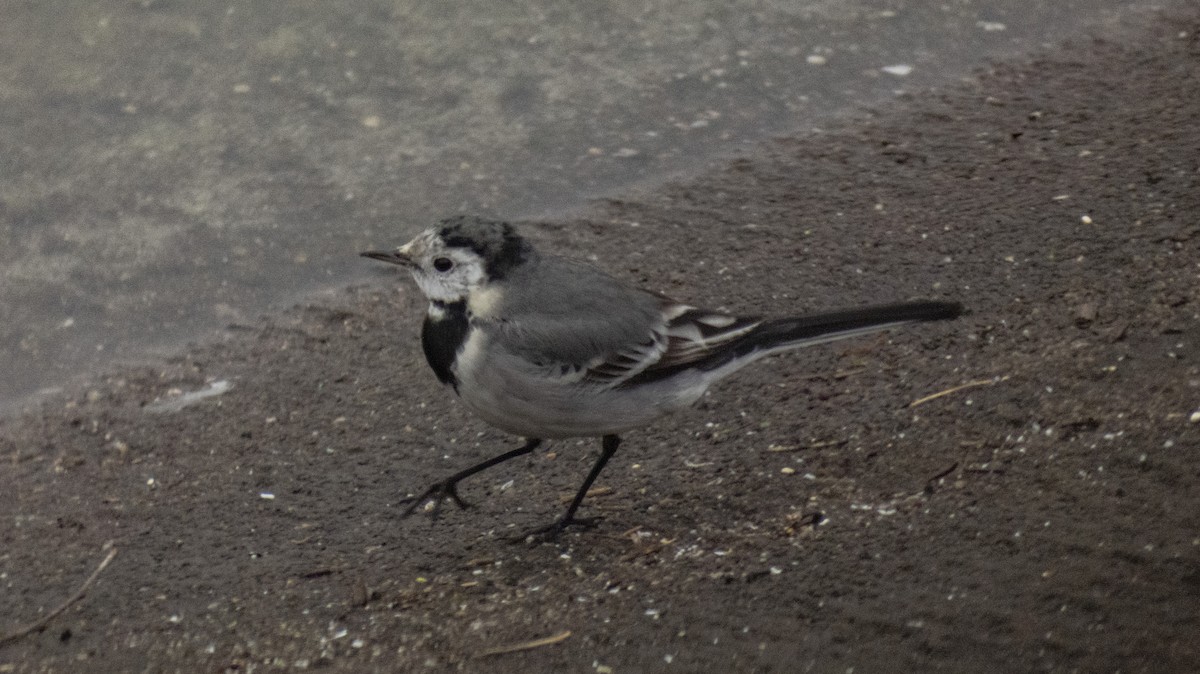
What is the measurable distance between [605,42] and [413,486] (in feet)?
12.2

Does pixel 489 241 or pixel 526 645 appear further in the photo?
pixel 489 241

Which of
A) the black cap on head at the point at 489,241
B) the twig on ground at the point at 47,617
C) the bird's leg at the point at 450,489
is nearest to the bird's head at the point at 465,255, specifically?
the black cap on head at the point at 489,241

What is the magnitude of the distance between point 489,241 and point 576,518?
3.08ft

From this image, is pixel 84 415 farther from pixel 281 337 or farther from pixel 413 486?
pixel 413 486

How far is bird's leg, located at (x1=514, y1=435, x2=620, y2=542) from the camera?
4625 mm

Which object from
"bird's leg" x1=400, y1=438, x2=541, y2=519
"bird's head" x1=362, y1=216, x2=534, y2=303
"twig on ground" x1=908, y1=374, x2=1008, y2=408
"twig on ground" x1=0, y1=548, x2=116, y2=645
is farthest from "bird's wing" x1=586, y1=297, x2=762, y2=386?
"twig on ground" x1=0, y1=548, x2=116, y2=645

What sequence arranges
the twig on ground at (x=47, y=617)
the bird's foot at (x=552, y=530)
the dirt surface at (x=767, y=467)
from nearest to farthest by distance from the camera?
the dirt surface at (x=767, y=467)
the twig on ground at (x=47, y=617)
the bird's foot at (x=552, y=530)

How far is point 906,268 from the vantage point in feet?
19.8

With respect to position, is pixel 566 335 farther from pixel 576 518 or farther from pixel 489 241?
pixel 576 518

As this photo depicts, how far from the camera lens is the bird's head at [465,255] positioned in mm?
4504

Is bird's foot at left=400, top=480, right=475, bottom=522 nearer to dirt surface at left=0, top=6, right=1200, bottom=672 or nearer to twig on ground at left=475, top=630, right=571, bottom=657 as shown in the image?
dirt surface at left=0, top=6, right=1200, bottom=672

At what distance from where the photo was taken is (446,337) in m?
4.48

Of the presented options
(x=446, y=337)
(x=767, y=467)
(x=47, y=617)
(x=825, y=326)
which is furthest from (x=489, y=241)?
(x=47, y=617)

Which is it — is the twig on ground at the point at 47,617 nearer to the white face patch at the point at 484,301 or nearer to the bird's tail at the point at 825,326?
the white face patch at the point at 484,301
